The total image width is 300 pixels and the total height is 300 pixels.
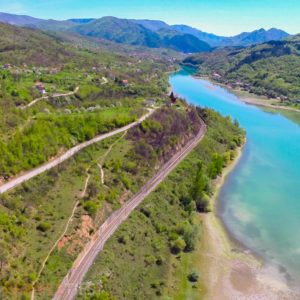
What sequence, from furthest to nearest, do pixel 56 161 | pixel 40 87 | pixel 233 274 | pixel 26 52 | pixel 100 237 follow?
1. pixel 26 52
2. pixel 40 87
3. pixel 56 161
4. pixel 233 274
5. pixel 100 237

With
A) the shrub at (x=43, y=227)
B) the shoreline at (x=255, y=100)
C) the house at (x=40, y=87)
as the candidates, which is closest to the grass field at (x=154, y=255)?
the shrub at (x=43, y=227)

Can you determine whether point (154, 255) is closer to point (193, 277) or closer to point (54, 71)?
point (193, 277)

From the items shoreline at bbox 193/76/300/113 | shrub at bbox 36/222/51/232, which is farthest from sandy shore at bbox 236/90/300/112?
shrub at bbox 36/222/51/232

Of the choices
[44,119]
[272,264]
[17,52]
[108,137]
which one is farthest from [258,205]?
[17,52]

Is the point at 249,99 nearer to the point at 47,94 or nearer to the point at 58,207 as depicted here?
→ the point at 47,94

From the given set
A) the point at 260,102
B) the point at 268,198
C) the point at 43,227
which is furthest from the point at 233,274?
the point at 260,102

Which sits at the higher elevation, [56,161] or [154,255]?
[56,161]

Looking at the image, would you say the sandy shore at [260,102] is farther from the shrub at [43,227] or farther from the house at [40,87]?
the shrub at [43,227]
